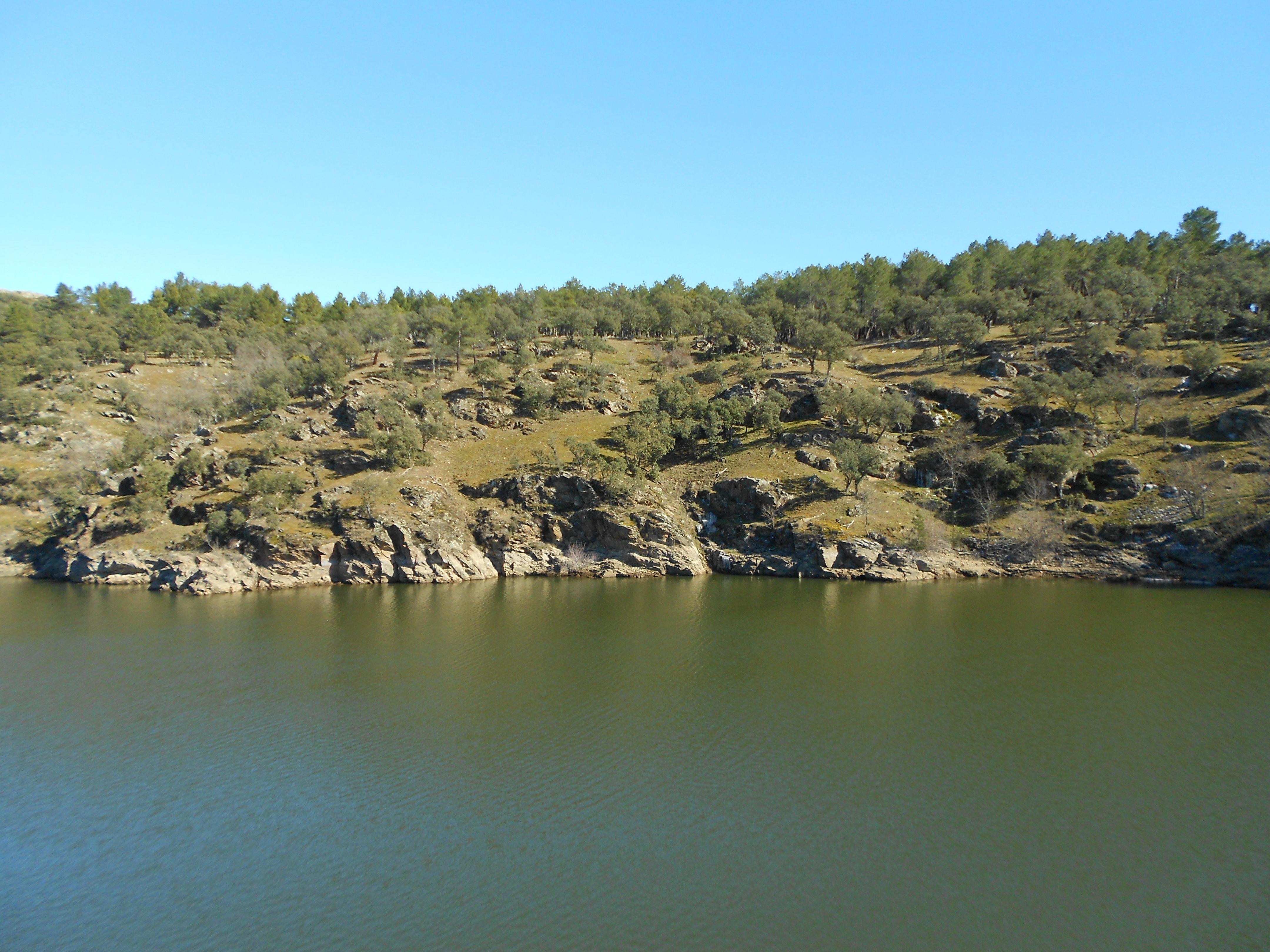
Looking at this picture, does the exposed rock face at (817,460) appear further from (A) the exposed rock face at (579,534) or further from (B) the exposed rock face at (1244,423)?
(B) the exposed rock face at (1244,423)

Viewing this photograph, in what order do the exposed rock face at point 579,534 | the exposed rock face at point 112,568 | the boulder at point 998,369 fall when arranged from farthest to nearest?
the boulder at point 998,369 < the exposed rock face at point 579,534 < the exposed rock face at point 112,568

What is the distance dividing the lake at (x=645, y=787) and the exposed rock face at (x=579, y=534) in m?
21.6

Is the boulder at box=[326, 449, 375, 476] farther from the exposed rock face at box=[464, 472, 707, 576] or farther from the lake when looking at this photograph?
the lake

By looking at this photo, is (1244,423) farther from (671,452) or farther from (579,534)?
(579,534)

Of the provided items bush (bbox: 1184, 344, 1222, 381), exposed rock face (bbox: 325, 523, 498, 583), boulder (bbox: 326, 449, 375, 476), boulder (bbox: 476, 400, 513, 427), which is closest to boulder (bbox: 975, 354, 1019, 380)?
bush (bbox: 1184, 344, 1222, 381)

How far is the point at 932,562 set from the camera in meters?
62.6

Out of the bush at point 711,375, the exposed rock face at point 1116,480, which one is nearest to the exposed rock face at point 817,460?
the exposed rock face at point 1116,480

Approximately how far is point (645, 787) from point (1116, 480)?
202 ft

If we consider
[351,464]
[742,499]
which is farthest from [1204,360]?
[351,464]

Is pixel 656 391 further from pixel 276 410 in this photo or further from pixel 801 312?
pixel 276 410

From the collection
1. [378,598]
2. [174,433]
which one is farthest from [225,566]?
[174,433]

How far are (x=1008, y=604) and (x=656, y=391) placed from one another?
173ft

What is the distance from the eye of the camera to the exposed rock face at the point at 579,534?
67.7 m

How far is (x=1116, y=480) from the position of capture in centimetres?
6450
